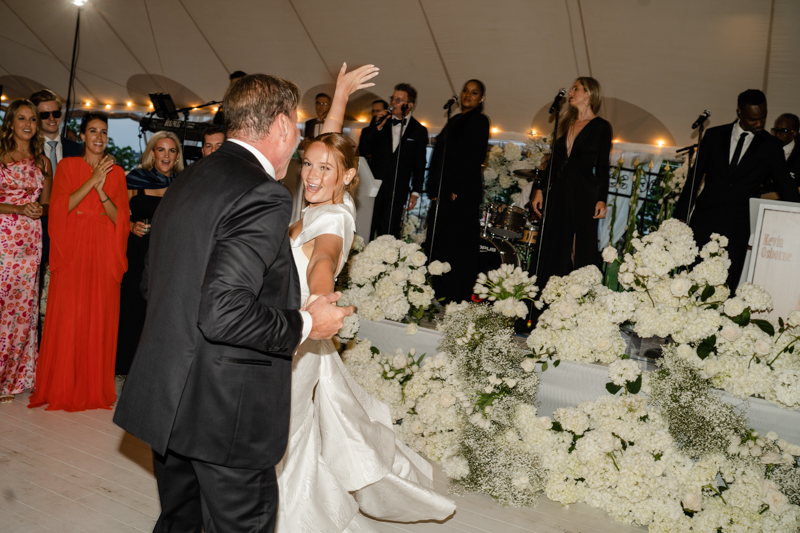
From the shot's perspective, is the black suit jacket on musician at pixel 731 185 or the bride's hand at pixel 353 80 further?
the black suit jacket on musician at pixel 731 185

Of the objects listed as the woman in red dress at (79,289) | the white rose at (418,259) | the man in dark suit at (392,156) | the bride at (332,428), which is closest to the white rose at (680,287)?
the bride at (332,428)

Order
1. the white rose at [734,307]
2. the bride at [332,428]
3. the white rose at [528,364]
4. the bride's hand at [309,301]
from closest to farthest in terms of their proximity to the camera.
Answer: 1. the bride's hand at [309,301]
2. the bride at [332,428]
3. the white rose at [734,307]
4. the white rose at [528,364]

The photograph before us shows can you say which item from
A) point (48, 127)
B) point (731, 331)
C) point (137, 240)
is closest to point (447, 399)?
point (731, 331)

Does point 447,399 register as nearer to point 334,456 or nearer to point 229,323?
point 334,456

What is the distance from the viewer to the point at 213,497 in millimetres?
1627

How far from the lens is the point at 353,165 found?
2643mm

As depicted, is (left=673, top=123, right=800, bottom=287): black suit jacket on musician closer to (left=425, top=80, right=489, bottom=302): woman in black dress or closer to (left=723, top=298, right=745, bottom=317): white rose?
(left=723, top=298, right=745, bottom=317): white rose

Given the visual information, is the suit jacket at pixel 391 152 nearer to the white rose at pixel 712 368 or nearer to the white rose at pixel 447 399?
the white rose at pixel 447 399

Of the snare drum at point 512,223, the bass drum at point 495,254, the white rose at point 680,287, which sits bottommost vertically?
the white rose at point 680,287

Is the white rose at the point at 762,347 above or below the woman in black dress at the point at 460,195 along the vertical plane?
below

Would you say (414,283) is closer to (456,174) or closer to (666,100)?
(456,174)

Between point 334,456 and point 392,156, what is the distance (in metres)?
3.92

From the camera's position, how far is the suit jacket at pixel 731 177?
177 inches

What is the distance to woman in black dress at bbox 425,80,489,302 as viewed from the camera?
5734 mm
